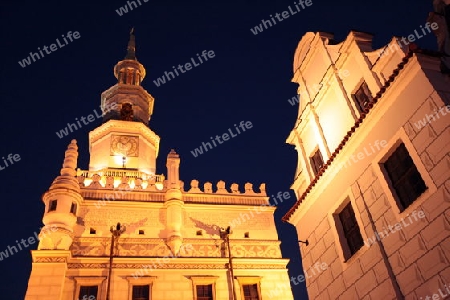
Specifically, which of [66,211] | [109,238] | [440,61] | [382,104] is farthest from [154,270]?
[440,61]

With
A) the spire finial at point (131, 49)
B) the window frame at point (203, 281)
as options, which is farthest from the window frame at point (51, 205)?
the spire finial at point (131, 49)

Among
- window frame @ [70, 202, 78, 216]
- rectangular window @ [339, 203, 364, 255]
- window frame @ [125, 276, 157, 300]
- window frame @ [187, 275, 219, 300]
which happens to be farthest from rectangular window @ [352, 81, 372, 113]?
window frame @ [70, 202, 78, 216]

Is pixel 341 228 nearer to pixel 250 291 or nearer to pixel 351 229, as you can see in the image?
pixel 351 229

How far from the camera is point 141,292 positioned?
2402cm

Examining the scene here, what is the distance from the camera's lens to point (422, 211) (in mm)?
10703

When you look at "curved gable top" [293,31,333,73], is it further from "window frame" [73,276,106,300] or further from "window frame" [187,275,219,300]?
"window frame" [73,276,106,300]

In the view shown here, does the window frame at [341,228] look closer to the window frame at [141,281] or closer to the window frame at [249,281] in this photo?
the window frame at [249,281]

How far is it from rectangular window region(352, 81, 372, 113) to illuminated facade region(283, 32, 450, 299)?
1.6 inches

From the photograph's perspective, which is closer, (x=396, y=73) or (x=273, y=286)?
(x=396, y=73)

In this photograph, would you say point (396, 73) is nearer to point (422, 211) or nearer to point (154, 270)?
point (422, 211)

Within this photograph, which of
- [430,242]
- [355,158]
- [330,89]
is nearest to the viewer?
[430,242]

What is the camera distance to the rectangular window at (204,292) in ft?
80.3

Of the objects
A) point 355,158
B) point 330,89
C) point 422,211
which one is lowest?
point 422,211

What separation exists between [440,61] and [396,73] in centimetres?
114
